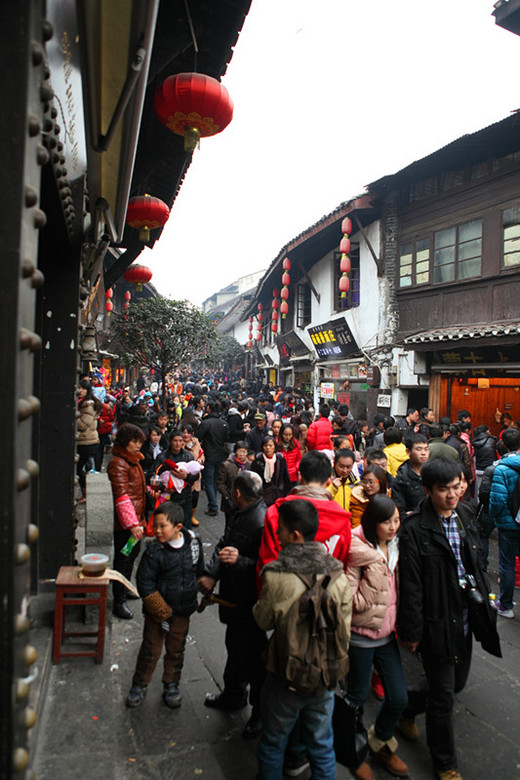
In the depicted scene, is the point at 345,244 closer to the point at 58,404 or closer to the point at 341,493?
the point at 341,493

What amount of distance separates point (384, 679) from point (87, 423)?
6468mm

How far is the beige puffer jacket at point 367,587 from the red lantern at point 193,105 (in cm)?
402

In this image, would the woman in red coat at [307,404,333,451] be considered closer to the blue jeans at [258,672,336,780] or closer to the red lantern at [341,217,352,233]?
the blue jeans at [258,672,336,780]

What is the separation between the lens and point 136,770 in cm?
293

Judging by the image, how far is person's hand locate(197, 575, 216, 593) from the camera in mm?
3365

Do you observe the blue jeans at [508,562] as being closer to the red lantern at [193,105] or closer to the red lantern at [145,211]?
the red lantern at [193,105]

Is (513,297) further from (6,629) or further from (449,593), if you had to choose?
(6,629)

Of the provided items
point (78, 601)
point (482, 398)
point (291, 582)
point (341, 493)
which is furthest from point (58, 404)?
point (482, 398)

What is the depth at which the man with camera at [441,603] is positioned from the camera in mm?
2902

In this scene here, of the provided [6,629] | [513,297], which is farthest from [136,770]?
[513,297]

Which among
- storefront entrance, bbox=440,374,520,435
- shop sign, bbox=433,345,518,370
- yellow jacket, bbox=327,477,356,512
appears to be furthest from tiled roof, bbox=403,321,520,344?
yellow jacket, bbox=327,477,356,512

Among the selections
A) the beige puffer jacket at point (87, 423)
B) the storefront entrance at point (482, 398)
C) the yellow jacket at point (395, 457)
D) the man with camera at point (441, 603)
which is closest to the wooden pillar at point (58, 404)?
the man with camera at point (441, 603)

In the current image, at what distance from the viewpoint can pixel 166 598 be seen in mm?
3471

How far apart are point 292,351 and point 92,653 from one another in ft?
66.8
